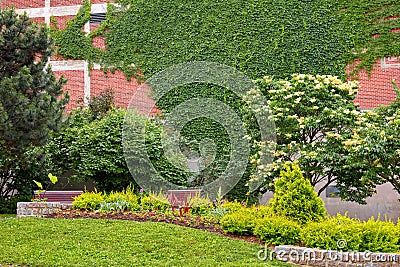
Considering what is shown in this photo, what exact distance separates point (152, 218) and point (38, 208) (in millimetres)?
2631

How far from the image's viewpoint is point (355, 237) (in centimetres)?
777

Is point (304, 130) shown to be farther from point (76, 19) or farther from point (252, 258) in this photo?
point (76, 19)

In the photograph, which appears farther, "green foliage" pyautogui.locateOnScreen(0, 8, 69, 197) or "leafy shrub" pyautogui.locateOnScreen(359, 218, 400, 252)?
"green foliage" pyautogui.locateOnScreen(0, 8, 69, 197)

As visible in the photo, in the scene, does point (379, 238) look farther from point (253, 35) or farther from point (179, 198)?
point (253, 35)

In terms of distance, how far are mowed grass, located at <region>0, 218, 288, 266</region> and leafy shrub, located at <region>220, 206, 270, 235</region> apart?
34 cm

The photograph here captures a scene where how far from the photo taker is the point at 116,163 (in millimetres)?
13484

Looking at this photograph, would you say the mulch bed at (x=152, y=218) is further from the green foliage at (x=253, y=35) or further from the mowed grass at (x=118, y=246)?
the green foliage at (x=253, y=35)

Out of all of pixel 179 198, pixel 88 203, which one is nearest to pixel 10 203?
pixel 88 203

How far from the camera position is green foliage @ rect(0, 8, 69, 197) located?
9.18m

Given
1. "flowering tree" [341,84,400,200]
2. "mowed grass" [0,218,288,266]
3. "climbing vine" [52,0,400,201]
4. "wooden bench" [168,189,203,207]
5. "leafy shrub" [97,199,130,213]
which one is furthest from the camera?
"climbing vine" [52,0,400,201]

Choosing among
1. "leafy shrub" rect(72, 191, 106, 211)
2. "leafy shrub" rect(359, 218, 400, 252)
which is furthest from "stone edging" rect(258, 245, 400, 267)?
"leafy shrub" rect(72, 191, 106, 211)

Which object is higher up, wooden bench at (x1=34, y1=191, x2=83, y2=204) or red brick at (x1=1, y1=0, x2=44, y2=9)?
red brick at (x1=1, y1=0, x2=44, y2=9)

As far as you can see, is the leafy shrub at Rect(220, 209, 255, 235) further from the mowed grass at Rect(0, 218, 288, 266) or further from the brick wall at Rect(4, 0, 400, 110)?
the brick wall at Rect(4, 0, 400, 110)

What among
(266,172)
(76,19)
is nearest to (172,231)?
(266,172)
